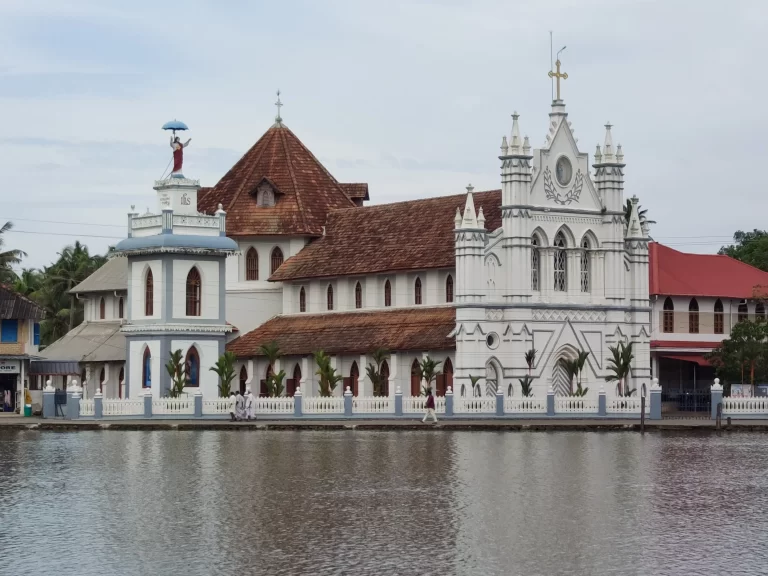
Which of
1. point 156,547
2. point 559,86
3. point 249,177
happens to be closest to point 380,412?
point 559,86

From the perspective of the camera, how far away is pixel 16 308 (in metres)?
→ 64.5

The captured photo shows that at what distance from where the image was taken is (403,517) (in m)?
26.5

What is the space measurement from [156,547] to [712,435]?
2993 centimetres

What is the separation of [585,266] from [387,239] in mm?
8902

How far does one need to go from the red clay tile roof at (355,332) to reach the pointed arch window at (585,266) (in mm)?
5924

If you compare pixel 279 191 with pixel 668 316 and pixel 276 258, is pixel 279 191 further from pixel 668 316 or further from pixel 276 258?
pixel 668 316

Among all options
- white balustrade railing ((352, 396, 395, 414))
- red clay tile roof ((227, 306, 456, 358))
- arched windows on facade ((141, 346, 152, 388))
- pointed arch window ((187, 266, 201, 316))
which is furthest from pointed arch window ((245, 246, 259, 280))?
white balustrade railing ((352, 396, 395, 414))

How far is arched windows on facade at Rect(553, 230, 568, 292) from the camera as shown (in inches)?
2598

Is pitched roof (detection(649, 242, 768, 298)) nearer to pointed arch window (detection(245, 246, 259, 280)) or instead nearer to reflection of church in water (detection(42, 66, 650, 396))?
reflection of church in water (detection(42, 66, 650, 396))

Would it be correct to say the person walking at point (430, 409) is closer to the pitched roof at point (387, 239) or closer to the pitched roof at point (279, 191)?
the pitched roof at point (387, 239)

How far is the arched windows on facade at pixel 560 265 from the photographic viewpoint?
66000 mm

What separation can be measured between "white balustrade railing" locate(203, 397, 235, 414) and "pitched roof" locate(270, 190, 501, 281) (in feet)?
36.8

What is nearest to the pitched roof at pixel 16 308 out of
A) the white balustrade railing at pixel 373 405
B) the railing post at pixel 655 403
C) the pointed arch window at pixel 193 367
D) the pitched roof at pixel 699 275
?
the pointed arch window at pixel 193 367

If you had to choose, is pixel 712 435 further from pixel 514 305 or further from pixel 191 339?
pixel 191 339
